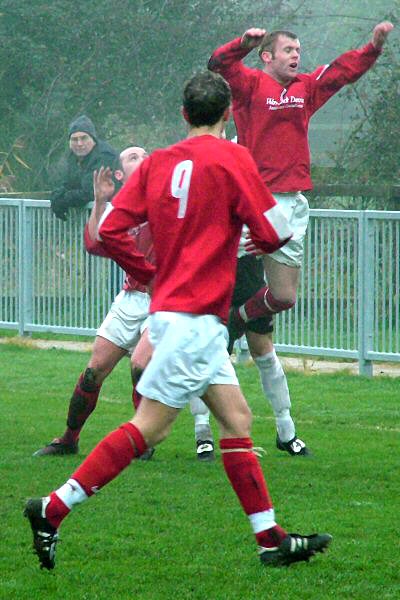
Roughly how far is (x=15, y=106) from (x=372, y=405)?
1268 cm

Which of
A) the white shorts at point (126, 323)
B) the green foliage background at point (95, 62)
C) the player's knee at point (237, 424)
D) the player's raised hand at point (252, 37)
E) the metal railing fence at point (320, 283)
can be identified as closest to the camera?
the player's knee at point (237, 424)

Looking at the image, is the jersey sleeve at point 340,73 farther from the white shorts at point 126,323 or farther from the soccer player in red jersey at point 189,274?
the soccer player in red jersey at point 189,274

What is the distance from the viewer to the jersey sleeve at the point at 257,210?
19.4 feet

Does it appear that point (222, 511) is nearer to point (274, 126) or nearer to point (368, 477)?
point (368, 477)

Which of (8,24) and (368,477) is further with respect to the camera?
(8,24)

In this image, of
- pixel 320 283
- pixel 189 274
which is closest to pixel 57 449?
pixel 189 274

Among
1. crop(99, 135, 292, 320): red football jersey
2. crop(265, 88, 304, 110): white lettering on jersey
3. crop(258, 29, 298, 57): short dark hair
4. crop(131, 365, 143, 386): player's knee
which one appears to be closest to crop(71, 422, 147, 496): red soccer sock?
crop(99, 135, 292, 320): red football jersey

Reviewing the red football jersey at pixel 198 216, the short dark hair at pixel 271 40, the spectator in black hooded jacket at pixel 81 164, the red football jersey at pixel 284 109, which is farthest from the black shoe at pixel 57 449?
the spectator in black hooded jacket at pixel 81 164

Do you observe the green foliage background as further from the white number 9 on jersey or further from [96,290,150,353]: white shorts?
the white number 9 on jersey

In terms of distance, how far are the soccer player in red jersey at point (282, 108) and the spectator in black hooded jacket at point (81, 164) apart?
6.07 m

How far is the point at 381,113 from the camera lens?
18766 millimetres

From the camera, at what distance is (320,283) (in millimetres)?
13852

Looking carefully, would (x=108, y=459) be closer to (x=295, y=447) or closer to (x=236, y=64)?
(x=295, y=447)

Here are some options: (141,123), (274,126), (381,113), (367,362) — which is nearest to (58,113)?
(141,123)
